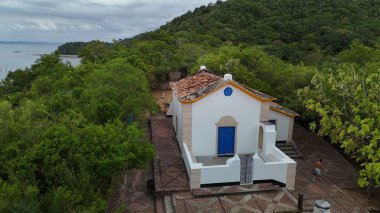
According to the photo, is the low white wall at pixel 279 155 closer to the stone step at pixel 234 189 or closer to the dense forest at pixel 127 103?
the stone step at pixel 234 189

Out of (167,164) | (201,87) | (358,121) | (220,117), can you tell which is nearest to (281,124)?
(220,117)

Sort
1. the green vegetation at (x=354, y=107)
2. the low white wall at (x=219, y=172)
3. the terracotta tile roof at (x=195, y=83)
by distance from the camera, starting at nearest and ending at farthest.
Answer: the green vegetation at (x=354, y=107) → the low white wall at (x=219, y=172) → the terracotta tile roof at (x=195, y=83)

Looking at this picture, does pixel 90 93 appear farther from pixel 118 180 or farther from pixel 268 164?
pixel 268 164

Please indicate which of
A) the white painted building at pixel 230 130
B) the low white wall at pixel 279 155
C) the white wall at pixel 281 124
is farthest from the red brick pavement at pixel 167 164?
the white wall at pixel 281 124

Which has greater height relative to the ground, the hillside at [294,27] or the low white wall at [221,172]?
the hillside at [294,27]

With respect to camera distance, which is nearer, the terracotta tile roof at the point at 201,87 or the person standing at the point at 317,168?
the terracotta tile roof at the point at 201,87

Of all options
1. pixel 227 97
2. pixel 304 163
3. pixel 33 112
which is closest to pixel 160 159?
pixel 227 97

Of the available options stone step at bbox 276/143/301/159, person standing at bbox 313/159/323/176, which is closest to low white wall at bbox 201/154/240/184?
person standing at bbox 313/159/323/176
